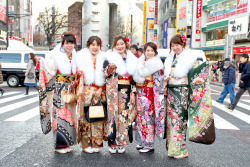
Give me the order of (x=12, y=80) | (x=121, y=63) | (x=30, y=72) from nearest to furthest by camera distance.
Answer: (x=121, y=63), (x=30, y=72), (x=12, y=80)

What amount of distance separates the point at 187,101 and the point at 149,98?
1.82ft

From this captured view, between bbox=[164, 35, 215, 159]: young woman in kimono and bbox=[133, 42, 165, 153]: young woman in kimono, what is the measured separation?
0.15m

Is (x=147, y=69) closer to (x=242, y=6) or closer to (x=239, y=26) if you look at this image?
(x=239, y=26)

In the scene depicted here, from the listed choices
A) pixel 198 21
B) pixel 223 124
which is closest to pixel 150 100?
pixel 223 124

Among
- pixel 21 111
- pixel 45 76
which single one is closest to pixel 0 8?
pixel 21 111

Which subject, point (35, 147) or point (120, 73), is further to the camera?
point (35, 147)

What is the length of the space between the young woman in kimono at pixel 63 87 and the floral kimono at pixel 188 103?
147cm

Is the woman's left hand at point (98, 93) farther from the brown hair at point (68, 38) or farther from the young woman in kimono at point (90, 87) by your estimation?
the brown hair at point (68, 38)

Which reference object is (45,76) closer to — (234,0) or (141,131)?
(141,131)

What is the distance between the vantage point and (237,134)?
505 centimetres

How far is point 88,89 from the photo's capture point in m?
3.58

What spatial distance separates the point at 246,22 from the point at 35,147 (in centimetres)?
2043

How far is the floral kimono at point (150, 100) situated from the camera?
11.6 feet

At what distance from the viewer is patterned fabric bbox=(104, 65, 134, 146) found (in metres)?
3.52
